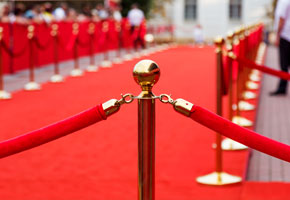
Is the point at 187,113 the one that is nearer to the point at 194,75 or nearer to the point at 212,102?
the point at 212,102

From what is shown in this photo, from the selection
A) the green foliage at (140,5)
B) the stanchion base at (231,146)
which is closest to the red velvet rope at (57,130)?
the stanchion base at (231,146)

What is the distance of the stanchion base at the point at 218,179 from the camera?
5.42 meters

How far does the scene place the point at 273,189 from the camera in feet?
17.2

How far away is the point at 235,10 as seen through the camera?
4294 cm

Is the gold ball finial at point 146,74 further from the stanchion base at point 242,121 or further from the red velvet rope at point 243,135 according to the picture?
the stanchion base at point 242,121

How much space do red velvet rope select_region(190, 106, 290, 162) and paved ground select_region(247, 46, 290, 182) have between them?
271cm

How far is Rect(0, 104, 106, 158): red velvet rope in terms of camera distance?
3471 millimetres

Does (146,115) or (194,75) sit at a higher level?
(146,115)

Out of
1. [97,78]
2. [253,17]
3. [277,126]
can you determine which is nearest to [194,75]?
[97,78]

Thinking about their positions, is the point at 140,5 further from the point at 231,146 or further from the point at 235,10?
the point at 231,146

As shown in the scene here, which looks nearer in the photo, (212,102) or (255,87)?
(212,102)

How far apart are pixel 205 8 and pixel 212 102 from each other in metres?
33.5

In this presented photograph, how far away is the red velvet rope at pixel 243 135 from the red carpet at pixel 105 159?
1.63 m

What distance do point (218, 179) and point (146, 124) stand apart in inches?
86.4
